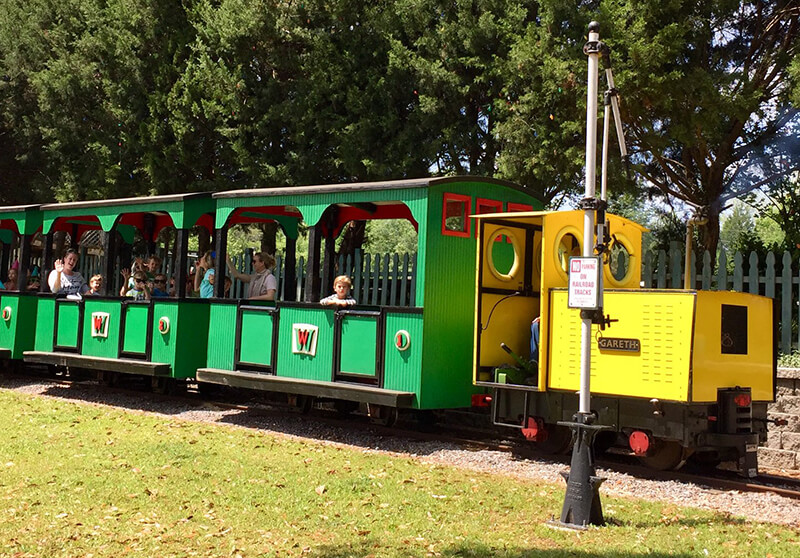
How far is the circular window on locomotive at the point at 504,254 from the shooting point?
10.6m

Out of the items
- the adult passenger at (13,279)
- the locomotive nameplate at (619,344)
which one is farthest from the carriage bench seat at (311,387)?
the adult passenger at (13,279)

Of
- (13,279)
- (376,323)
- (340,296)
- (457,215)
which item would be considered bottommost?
(376,323)

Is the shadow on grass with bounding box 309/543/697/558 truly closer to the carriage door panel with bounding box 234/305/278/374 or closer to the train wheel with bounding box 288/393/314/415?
the carriage door panel with bounding box 234/305/278/374

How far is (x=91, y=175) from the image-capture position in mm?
25391

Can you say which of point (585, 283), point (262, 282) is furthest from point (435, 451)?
point (585, 283)

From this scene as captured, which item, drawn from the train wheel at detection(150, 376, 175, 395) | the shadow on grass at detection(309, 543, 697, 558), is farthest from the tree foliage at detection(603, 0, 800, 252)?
the shadow on grass at detection(309, 543, 697, 558)

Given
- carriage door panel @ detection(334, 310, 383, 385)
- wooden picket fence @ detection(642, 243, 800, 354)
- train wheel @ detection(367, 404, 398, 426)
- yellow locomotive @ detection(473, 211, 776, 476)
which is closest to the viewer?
yellow locomotive @ detection(473, 211, 776, 476)

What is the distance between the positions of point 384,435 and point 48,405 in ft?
17.1

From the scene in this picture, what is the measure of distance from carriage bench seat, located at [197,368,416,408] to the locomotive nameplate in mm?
2360

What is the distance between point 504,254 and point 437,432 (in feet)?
8.79

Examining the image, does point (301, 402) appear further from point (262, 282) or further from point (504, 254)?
point (504, 254)

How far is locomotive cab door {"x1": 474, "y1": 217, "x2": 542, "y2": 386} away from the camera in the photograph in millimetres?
10312

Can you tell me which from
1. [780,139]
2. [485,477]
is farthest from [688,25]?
[485,477]

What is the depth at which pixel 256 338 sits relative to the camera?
12.6 m
